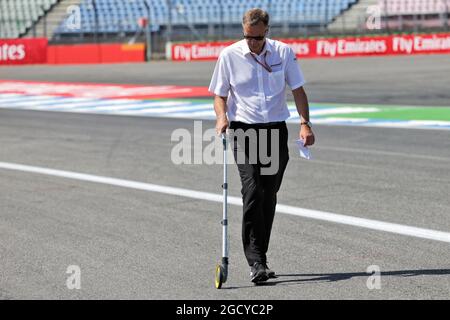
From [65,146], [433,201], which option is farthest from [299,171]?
[65,146]

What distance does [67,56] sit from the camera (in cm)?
4397

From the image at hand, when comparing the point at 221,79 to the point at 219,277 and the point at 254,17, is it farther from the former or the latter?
the point at 219,277

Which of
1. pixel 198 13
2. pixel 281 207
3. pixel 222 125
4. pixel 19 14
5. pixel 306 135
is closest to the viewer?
pixel 222 125

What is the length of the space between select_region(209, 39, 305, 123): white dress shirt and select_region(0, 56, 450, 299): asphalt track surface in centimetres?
116

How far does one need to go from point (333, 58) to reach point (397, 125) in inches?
985

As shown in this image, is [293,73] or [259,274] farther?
[293,73]

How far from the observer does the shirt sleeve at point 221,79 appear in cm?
673

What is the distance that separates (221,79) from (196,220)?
247 cm

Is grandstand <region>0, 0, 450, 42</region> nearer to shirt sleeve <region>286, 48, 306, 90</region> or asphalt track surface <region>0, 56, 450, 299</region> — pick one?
asphalt track surface <region>0, 56, 450, 299</region>

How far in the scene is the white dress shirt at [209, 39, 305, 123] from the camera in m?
6.68

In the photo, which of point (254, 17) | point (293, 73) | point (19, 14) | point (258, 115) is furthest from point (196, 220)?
point (19, 14)

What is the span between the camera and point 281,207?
9.52m

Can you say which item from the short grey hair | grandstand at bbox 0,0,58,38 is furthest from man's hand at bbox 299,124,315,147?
grandstand at bbox 0,0,58,38

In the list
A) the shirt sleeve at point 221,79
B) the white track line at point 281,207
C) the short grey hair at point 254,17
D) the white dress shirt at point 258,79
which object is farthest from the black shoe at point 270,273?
the white track line at point 281,207
